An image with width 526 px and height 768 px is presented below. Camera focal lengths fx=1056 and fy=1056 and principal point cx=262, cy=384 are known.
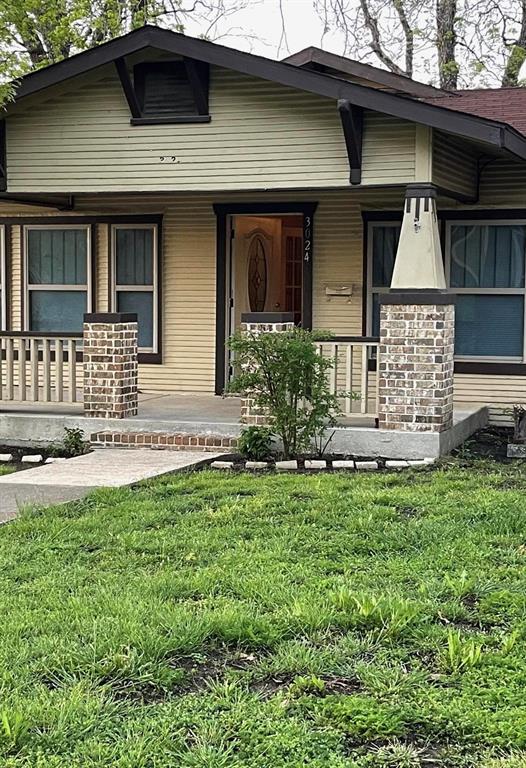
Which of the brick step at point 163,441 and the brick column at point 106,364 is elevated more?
the brick column at point 106,364

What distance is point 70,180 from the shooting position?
1064 centimetres

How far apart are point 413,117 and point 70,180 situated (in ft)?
11.8

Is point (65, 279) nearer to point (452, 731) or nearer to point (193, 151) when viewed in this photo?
point (193, 151)

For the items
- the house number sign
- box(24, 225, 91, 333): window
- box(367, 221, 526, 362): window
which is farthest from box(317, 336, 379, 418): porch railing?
box(24, 225, 91, 333): window

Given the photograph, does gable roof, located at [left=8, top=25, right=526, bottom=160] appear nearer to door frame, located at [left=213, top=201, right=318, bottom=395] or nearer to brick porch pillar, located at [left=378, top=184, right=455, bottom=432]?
brick porch pillar, located at [left=378, top=184, right=455, bottom=432]

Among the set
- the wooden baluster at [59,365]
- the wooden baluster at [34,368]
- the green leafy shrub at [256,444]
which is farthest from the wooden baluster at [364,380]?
the wooden baluster at [34,368]

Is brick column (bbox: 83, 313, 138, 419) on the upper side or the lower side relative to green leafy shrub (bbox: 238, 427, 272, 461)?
upper

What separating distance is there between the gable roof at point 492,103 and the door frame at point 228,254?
1.95 m

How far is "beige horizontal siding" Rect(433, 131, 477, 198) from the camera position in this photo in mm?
9812

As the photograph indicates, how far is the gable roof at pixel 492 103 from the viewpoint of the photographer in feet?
39.1

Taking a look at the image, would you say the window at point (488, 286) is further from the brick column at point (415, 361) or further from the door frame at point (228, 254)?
the brick column at point (415, 361)

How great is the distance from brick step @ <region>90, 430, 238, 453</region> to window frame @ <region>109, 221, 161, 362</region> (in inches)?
107

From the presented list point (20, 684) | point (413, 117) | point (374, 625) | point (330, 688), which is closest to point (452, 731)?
point (330, 688)

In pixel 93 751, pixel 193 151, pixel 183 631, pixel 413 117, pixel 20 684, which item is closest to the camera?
pixel 93 751
